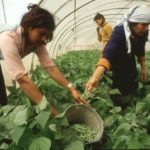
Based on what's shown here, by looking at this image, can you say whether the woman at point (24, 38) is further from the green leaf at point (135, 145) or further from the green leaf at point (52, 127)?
the green leaf at point (135, 145)

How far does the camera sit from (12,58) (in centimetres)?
315

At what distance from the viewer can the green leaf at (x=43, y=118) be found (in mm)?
2549

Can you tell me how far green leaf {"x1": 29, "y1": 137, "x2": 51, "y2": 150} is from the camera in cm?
240

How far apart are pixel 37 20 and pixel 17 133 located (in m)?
0.96

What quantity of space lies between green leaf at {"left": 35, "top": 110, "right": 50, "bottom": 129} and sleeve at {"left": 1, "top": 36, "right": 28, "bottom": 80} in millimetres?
628

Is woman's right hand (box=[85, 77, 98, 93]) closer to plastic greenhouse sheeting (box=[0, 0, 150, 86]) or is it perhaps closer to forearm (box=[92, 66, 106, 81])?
forearm (box=[92, 66, 106, 81])

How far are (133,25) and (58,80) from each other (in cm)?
82

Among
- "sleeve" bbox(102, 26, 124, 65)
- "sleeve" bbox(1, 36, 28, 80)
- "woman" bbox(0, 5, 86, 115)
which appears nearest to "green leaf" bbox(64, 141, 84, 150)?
"woman" bbox(0, 5, 86, 115)

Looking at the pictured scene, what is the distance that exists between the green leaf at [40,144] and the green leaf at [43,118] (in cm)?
12

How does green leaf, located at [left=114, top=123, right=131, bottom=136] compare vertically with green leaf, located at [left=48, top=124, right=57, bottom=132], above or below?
below

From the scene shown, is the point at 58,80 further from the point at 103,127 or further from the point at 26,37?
the point at 103,127

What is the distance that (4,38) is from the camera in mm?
3227

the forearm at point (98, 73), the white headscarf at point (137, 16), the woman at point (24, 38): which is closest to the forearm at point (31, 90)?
the woman at point (24, 38)

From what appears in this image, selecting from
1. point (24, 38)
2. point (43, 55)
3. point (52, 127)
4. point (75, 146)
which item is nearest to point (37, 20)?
point (24, 38)
